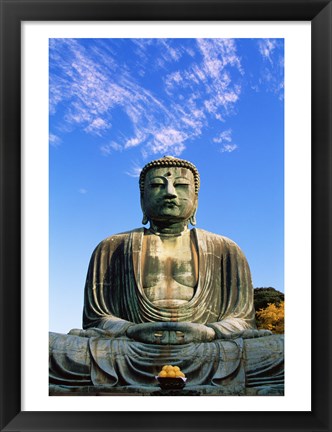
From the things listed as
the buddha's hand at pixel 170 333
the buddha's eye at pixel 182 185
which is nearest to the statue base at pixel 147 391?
the buddha's hand at pixel 170 333

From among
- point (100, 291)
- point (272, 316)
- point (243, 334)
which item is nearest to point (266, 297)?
point (272, 316)

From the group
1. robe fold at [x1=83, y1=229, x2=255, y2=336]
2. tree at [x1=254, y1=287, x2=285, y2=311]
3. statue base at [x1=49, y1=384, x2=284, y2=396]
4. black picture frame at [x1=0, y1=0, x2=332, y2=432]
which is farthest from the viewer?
tree at [x1=254, y1=287, x2=285, y2=311]

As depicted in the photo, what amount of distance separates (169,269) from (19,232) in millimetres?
4703

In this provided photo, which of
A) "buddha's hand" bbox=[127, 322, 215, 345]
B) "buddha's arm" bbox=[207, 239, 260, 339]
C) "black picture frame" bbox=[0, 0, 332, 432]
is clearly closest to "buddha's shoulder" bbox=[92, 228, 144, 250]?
"buddha's arm" bbox=[207, 239, 260, 339]

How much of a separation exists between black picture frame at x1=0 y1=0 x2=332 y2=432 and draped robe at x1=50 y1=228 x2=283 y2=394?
3.00 metres

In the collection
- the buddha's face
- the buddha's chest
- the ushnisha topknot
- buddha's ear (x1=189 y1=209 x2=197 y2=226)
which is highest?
the ushnisha topknot

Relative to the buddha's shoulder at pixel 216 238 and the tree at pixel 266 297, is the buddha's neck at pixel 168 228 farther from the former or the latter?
the tree at pixel 266 297

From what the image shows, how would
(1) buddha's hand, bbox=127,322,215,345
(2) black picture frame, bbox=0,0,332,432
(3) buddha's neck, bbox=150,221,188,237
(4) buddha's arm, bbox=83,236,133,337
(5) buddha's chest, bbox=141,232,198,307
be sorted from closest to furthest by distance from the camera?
(2) black picture frame, bbox=0,0,332,432 → (1) buddha's hand, bbox=127,322,215,345 → (4) buddha's arm, bbox=83,236,133,337 → (5) buddha's chest, bbox=141,232,198,307 → (3) buddha's neck, bbox=150,221,188,237

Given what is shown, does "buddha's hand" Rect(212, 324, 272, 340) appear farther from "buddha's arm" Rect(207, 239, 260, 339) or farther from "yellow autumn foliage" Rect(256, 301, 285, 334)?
"yellow autumn foliage" Rect(256, 301, 285, 334)

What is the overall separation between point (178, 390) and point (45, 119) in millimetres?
3573

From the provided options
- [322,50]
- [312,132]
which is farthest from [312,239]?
[322,50]

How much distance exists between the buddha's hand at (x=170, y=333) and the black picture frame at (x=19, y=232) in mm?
3207

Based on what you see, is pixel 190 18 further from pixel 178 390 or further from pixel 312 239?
pixel 178 390

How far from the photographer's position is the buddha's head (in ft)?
43.1
